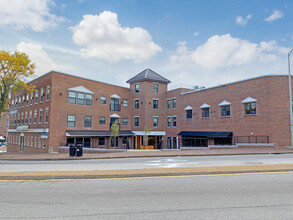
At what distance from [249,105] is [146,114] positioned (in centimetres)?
1724

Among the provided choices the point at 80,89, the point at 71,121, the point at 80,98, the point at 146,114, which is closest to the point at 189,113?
the point at 146,114

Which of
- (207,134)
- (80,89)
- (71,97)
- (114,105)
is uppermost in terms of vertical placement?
(80,89)

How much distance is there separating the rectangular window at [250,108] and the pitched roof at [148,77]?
16998 millimetres

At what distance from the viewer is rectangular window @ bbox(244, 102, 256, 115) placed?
1060 inches

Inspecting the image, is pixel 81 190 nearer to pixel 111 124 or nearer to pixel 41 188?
pixel 41 188

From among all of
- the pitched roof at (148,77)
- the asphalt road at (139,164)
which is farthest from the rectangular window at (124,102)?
the asphalt road at (139,164)

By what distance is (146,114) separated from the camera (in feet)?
127

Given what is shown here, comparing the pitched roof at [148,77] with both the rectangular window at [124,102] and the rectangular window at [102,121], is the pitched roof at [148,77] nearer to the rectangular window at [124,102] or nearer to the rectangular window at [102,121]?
the rectangular window at [124,102]

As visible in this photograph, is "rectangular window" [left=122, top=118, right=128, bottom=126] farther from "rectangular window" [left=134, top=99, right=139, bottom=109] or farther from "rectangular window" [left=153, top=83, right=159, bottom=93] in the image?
"rectangular window" [left=153, top=83, right=159, bottom=93]

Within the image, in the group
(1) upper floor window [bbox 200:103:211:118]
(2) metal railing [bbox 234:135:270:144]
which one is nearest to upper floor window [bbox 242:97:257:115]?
(2) metal railing [bbox 234:135:270:144]

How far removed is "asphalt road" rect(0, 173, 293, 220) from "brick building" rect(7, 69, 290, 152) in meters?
19.2

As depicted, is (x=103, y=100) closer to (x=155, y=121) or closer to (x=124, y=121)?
(x=124, y=121)

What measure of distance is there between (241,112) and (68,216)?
2717 centimetres

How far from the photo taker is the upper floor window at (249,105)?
26.9m
